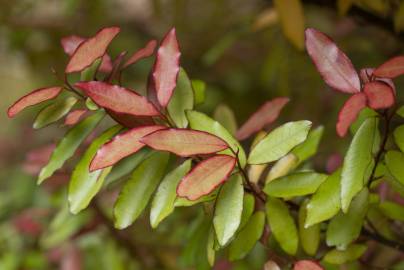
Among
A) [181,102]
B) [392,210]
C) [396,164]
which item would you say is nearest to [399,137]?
[396,164]

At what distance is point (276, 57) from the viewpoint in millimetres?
1249

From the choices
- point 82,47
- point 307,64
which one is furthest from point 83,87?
point 307,64

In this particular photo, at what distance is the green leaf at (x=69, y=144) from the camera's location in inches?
27.1

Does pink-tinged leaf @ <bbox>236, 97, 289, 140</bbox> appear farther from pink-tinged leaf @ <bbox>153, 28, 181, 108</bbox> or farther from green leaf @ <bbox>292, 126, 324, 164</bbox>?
pink-tinged leaf @ <bbox>153, 28, 181, 108</bbox>

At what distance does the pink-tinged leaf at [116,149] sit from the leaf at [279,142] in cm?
13

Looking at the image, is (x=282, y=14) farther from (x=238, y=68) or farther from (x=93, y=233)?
(x=238, y=68)

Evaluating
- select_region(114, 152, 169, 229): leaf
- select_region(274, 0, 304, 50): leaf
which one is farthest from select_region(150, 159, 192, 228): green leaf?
select_region(274, 0, 304, 50): leaf

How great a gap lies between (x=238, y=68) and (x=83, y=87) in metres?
1.33

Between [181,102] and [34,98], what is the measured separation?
0.56 ft

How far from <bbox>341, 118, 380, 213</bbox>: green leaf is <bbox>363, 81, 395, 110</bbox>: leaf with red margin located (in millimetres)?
58

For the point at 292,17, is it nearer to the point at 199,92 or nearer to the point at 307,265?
the point at 199,92

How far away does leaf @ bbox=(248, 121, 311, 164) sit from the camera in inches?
24.2

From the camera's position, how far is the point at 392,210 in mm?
719

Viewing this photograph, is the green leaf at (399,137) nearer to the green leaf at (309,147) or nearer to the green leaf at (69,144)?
the green leaf at (309,147)
